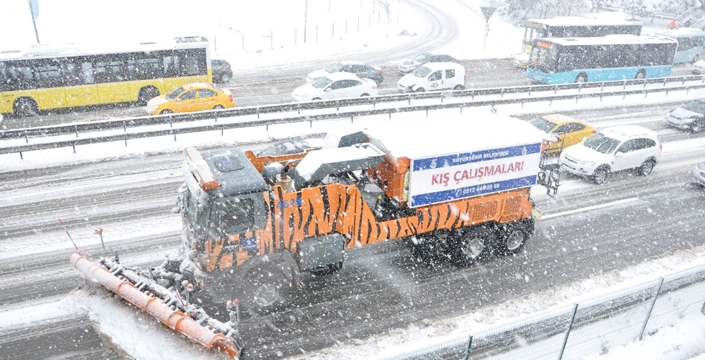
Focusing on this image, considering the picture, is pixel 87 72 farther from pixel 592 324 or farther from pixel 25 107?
pixel 592 324

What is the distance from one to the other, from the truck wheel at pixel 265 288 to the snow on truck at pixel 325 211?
24mm

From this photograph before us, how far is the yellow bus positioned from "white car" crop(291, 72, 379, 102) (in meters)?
5.73

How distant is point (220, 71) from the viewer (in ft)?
99.7

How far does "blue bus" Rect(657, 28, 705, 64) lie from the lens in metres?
40.8

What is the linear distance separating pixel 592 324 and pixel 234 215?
7.31 metres

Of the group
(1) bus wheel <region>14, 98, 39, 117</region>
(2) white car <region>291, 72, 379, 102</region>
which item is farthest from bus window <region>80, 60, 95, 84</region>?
(2) white car <region>291, 72, 379, 102</region>

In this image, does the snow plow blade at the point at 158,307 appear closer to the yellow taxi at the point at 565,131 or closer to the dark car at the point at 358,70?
the yellow taxi at the point at 565,131

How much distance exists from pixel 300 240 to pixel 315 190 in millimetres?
1124

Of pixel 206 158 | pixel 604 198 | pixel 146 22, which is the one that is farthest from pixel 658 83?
pixel 146 22

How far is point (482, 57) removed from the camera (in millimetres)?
41688

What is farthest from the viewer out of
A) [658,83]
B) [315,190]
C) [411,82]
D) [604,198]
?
[658,83]

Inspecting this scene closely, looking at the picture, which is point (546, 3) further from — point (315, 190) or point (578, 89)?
point (315, 190)

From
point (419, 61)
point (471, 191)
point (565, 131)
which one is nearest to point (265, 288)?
point (471, 191)

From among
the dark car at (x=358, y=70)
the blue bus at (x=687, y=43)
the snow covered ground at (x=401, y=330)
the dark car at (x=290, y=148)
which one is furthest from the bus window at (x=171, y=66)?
the blue bus at (x=687, y=43)
